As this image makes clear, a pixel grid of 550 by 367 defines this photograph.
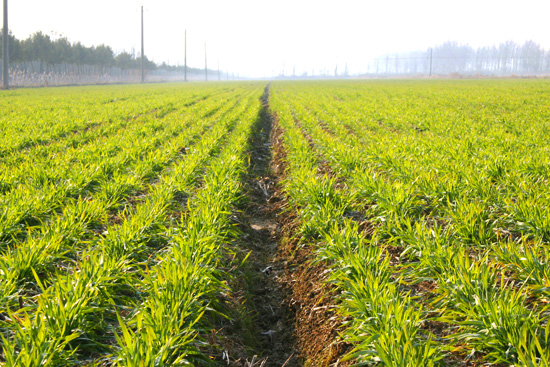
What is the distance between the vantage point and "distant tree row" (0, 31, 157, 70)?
6294 centimetres

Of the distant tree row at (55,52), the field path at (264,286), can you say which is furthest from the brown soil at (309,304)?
the distant tree row at (55,52)

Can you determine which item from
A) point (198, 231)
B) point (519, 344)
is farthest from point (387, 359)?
point (198, 231)

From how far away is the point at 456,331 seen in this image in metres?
3.07

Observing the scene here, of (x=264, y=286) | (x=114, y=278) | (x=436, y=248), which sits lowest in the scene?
(x=264, y=286)

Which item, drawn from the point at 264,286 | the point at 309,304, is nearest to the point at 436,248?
the point at 309,304

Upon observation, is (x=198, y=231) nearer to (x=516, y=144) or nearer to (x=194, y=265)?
(x=194, y=265)

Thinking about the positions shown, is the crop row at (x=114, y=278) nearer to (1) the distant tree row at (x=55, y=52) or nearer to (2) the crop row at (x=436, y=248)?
(2) the crop row at (x=436, y=248)

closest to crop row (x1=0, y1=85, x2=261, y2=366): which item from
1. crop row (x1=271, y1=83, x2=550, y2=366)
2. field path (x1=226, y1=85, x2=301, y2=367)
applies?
field path (x1=226, y1=85, x2=301, y2=367)

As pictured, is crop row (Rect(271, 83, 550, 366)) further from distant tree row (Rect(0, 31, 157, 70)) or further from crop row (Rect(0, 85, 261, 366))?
distant tree row (Rect(0, 31, 157, 70))

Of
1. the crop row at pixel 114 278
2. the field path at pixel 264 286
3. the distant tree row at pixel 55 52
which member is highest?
the distant tree row at pixel 55 52

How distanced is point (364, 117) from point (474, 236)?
12597 millimetres

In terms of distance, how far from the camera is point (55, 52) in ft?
237

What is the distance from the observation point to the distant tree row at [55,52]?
6294 centimetres

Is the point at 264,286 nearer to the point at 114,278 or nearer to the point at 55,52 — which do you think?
the point at 114,278
